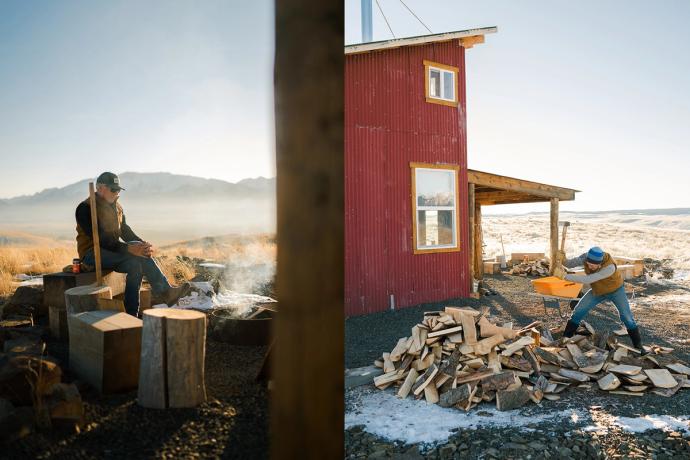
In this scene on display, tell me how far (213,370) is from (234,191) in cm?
8208

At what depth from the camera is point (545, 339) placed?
268 inches

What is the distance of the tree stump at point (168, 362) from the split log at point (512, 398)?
317 centimetres

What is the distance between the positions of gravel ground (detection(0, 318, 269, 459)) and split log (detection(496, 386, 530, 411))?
8.53 feet

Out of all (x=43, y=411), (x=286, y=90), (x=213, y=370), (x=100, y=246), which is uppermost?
(x=286, y=90)

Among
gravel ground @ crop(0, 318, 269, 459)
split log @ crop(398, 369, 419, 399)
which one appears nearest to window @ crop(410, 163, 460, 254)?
split log @ crop(398, 369, 419, 399)

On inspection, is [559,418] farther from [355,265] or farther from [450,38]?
[450,38]

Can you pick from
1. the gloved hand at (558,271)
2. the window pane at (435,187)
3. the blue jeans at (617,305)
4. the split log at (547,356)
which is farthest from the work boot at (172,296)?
the gloved hand at (558,271)

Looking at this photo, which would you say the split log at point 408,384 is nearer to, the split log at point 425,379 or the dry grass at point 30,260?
the split log at point 425,379

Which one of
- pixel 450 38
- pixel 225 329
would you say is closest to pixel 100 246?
pixel 225 329

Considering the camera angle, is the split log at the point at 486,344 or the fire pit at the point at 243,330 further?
the split log at the point at 486,344

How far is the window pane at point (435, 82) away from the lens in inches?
421

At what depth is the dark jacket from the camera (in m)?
4.71

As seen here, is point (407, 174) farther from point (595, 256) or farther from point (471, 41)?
point (595, 256)

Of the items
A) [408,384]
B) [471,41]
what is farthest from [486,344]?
[471,41]
